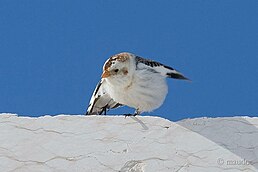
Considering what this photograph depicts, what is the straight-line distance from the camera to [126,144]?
286cm

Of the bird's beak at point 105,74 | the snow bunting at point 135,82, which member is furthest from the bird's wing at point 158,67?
the bird's beak at point 105,74

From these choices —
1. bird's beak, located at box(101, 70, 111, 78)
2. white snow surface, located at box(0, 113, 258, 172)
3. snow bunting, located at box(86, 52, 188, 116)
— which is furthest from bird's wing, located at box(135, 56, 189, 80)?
white snow surface, located at box(0, 113, 258, 172)

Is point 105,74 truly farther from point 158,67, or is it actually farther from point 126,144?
point 126,144

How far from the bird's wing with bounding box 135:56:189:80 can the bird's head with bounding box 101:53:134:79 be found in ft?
0.27

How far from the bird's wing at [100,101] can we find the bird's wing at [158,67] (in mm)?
264

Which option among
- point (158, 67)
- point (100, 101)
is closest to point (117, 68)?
point (158, 67)

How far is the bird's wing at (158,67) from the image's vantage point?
346 centimetres

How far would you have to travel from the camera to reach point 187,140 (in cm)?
287

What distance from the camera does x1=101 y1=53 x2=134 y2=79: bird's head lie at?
10.9 feet

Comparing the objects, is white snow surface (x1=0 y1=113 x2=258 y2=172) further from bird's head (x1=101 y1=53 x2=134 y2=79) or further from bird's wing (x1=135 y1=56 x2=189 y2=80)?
bird's wing (x1=135 y1=56 x2=189 y2=80)

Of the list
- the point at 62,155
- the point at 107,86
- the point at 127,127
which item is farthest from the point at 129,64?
the point at 62,155

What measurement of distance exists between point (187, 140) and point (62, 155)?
62cm

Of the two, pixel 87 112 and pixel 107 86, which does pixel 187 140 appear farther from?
pixel 87 112

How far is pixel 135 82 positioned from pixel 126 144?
1.90ft
